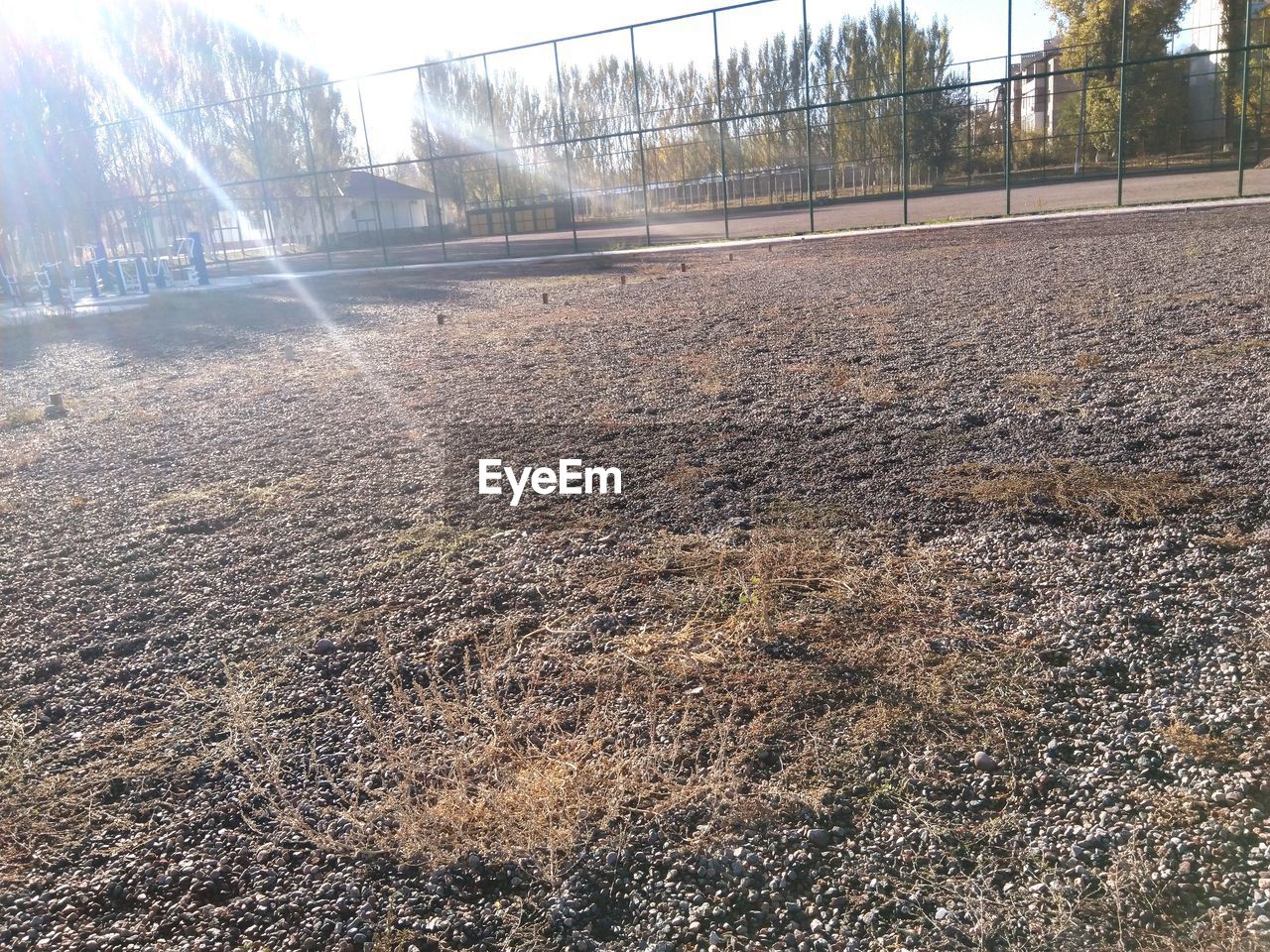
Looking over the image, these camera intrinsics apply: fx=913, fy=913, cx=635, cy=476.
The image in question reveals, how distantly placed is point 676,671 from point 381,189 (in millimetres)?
51659

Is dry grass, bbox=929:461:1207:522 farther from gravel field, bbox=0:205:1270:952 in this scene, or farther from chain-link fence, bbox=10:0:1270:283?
chain-link fence, bbox=10:0:1270:283

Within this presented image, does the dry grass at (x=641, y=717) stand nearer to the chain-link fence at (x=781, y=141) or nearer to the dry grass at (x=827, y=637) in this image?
the dry grass at (x=827, y=637)

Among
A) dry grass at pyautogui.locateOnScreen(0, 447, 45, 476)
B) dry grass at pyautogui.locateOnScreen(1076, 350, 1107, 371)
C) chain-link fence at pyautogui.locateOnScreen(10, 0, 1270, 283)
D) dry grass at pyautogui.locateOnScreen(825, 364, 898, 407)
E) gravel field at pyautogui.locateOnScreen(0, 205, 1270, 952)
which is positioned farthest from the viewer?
chain-link fence at pyautogui.locateOnScreen(10, 0, 1270, 283)

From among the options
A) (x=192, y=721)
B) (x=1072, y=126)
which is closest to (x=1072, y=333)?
(x=192, y=721)

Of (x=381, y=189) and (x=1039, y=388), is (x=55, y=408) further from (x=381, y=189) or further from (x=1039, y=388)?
(x=381, y=189)

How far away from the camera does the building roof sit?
4844cm

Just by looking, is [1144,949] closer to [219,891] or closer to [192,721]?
[219,891]

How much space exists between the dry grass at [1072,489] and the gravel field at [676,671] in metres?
0.03

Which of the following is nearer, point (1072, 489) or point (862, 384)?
point (1072, 489)

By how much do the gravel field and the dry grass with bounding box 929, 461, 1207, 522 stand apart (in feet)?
0.09

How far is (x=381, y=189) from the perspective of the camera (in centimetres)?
4991

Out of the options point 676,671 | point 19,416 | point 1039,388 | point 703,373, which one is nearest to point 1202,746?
point 676,671

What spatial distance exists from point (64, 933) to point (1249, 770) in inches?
111

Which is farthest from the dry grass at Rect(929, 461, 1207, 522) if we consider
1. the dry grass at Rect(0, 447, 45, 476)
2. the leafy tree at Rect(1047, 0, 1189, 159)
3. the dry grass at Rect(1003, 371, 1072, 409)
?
the leafy tree at Rect(1047, 0, 1189, 159)
